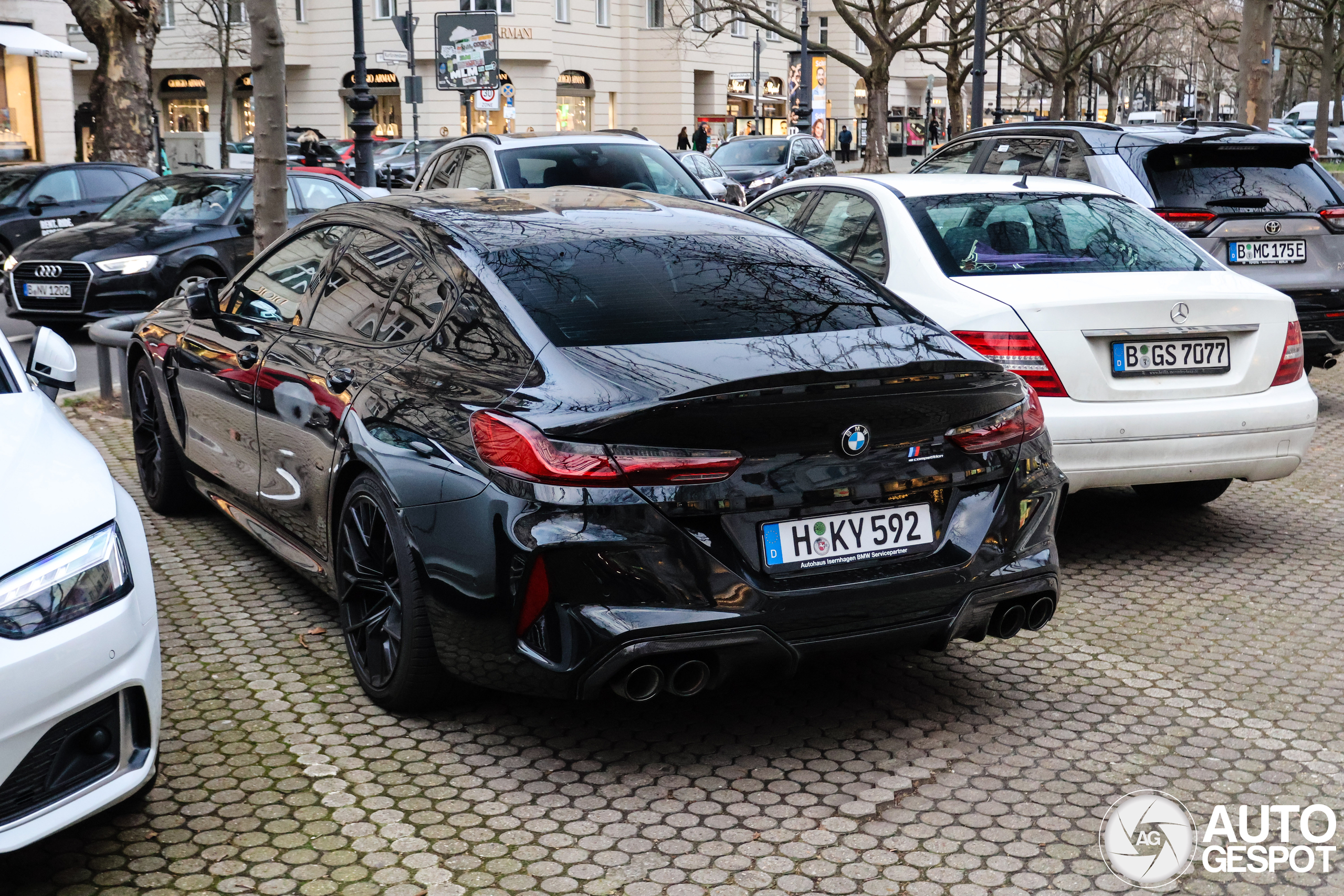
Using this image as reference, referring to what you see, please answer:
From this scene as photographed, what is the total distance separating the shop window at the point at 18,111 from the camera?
1329 inches

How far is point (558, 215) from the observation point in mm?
4730

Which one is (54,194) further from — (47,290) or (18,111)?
(18,111)

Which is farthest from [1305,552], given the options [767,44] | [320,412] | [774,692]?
[767,44]

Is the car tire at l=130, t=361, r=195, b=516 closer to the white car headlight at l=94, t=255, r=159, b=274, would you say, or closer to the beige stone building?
the white car headlight at l=94, t=255, r=159, b=274

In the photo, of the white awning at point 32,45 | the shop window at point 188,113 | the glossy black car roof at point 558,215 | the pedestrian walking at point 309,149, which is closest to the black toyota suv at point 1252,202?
the glossy black car roof at point 558,215

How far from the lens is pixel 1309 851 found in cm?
344

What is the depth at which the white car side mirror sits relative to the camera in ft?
14.9

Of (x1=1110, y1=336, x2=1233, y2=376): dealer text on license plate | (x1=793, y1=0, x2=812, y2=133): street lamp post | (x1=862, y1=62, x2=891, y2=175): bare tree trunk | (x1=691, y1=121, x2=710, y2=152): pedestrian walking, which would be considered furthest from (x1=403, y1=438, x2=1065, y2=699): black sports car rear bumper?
(x1=691, y1=121, x2=710, y2=152): pedestrian walking

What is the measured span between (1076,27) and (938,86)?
42449 millimetres

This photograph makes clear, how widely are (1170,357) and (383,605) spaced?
3.28 metres

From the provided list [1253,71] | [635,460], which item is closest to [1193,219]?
[635,460]

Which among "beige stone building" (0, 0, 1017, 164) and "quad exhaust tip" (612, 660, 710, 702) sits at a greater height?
"beige stone building" (0, 0, 1017, 164)

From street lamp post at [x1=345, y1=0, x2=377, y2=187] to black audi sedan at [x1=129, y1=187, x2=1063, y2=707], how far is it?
16.5m

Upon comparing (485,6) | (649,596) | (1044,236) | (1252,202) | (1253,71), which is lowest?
(649,596)
